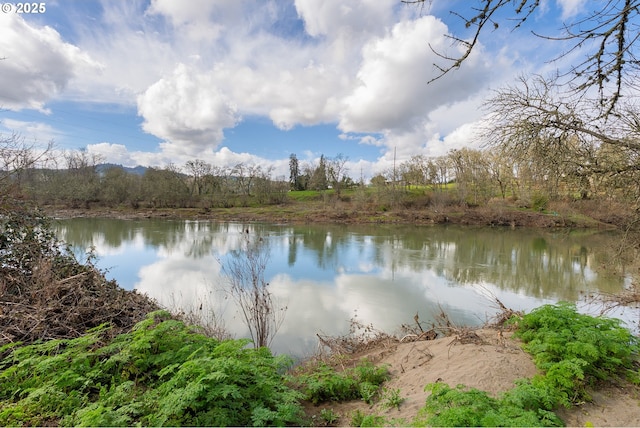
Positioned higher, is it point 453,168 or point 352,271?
point 453,168

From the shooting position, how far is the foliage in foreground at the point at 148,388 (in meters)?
2.70

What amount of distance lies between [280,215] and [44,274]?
113 ft

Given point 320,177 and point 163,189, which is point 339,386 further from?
point 320,177

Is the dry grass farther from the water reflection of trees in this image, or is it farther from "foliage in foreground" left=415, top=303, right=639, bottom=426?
the water reflection of trees

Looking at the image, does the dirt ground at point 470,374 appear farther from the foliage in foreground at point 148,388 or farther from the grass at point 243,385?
the foliage in foreground at point 148,388

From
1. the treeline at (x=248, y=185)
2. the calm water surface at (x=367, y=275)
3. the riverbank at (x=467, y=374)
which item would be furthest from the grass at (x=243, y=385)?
the treeline at (x=248, y=185)

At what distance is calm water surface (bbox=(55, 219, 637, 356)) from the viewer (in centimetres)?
855

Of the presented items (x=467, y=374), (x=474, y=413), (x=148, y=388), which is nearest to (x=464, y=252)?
(x=467, y=374)

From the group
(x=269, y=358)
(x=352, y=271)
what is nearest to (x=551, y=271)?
(x=352, y=271)

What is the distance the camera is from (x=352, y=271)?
14031 mm

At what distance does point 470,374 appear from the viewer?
12.9 feet

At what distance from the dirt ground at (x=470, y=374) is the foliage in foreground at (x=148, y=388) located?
0.99 meters

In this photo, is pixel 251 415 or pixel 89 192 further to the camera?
pixel 89 192

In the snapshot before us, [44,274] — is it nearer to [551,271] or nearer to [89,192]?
[551,271]
